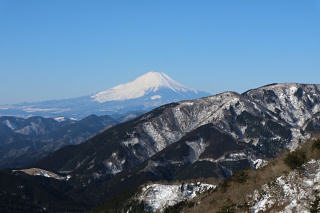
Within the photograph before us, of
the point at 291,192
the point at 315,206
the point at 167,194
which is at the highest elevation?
the point at 291,192

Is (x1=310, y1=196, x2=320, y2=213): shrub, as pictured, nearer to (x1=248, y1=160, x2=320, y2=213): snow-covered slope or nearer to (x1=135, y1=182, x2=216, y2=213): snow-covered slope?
(x1=248, y1=160, x2=320, y2=213): snow-covered slope

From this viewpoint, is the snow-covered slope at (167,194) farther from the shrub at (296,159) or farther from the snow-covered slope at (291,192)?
the snow-covered slope at (291,192)

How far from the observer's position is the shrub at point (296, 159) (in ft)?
329

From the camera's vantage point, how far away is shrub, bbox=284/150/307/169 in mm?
100375

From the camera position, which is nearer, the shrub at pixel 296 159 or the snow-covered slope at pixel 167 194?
the shrub at pixel 296 159

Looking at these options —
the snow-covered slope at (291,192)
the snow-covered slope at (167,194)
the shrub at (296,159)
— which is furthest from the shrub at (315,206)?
the snow-covered slope at (167,194)

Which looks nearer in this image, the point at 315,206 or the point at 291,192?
the point at 315,206

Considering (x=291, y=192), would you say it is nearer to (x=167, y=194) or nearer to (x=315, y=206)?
(x=315, y=206)

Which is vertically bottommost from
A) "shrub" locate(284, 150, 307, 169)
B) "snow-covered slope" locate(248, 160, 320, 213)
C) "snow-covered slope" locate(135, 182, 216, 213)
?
"snow-covered slope" locate(135, 182, 216, 213)

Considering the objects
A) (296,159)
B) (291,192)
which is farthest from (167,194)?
(291,192)

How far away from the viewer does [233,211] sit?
9825cm

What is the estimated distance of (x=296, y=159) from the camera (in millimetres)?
104062

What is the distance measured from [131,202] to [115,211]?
39.4 feet

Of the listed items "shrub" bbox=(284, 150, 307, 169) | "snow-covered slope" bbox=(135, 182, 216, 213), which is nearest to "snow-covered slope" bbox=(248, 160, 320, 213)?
"shrub" bbox=(284, 150, 307, 169)
